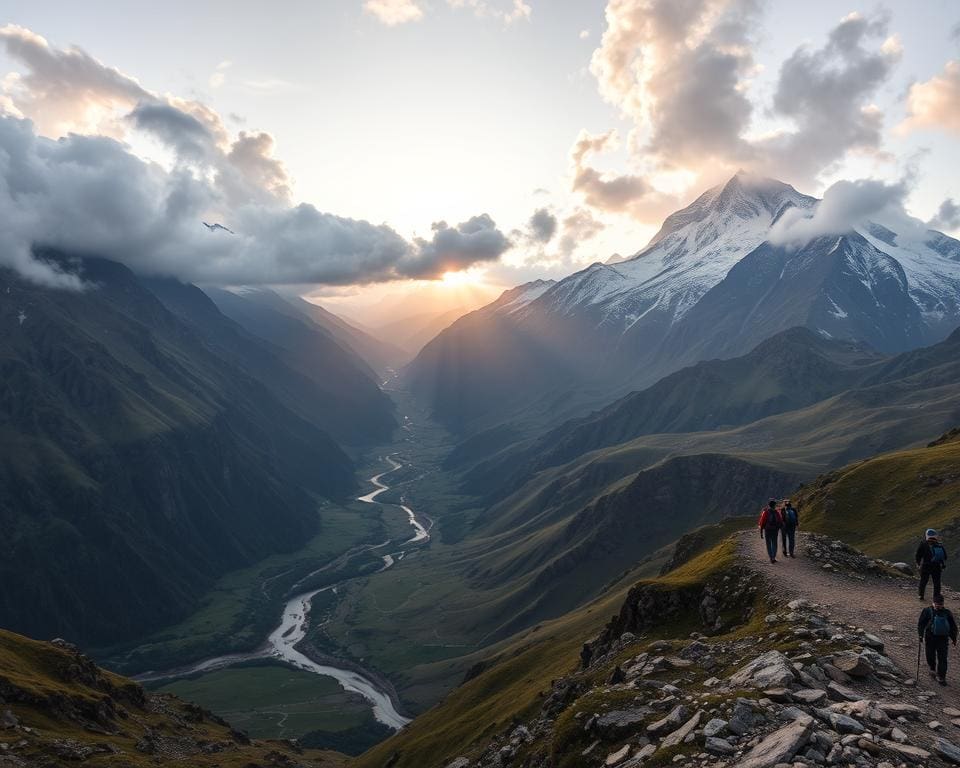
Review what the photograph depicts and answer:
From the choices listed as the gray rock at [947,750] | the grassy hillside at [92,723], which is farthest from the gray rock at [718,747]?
the grassy hillside at [92,723]

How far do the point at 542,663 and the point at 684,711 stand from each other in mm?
94964

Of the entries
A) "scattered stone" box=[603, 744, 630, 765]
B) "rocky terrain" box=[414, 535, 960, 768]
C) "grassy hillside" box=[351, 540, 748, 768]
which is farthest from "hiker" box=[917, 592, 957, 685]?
"grassy hillside" box=[351, 540, 748, 768]

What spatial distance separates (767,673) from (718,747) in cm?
600

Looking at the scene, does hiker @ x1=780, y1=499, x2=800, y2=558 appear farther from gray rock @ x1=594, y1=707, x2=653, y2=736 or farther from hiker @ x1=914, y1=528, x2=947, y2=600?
gray rock @ x1=594, y1=707, x2=653, y2=736

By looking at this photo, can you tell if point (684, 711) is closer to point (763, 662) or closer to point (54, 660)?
point (763, 662)

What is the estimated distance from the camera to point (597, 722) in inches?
1366

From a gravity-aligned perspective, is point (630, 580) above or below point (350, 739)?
above

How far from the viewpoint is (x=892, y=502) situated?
95.0 metres

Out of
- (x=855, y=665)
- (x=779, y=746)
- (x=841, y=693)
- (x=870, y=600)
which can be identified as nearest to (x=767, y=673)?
(x=841, y=693)

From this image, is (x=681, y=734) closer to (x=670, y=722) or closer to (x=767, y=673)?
(x=670, y=722)

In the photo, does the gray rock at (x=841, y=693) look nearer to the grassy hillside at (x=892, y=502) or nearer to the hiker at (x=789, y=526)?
the hiker at (x=789, y=526)

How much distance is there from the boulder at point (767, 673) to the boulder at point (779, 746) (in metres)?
4.15

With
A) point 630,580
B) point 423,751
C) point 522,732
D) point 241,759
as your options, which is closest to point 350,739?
point 630,580

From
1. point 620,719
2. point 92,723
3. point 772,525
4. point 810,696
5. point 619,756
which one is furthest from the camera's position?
point 92,723
